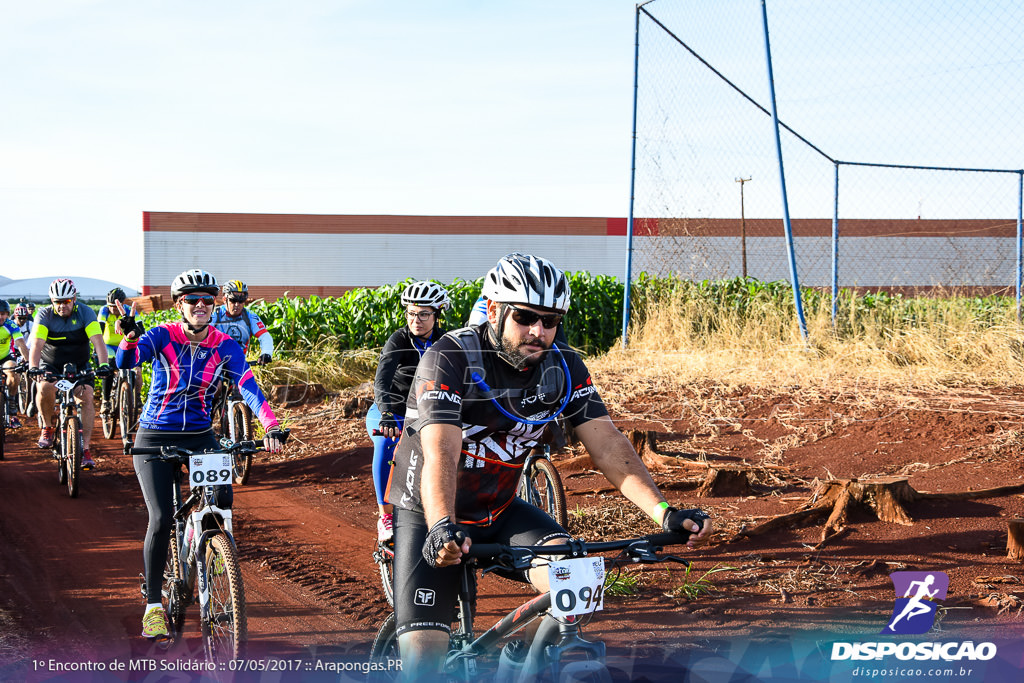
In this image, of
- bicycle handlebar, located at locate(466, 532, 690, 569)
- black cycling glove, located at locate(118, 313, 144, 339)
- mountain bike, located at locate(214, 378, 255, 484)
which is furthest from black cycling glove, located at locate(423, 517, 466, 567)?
mountain bike, located at locate(214, 378, 255, 484)

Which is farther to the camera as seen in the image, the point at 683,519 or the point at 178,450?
Result: the point at 178,450

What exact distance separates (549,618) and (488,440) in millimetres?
800

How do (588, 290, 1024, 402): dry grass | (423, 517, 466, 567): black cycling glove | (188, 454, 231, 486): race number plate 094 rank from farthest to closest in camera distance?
(588, 290, 1024, 402): dry grass < (188, 454, 231, 486): race number plate 094 < (423, 517, 466, 567): black cycling glove

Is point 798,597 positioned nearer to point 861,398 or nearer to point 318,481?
point 861,398

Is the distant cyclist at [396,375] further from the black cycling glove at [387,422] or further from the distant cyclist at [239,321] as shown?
the distant cyclist at [239,321]

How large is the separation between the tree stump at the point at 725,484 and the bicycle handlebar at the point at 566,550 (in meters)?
4.84

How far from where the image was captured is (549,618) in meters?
3.02

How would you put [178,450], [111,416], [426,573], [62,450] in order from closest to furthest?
[426,573]
[178,450]
[62,450]
[111,416]

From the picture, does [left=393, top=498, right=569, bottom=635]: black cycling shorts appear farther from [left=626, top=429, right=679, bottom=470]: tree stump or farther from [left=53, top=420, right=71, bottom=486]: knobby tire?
[left=53, top=420, right=71, bottom=486]: knobby tire

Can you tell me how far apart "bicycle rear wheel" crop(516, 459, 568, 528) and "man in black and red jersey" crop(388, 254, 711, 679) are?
2.74 metres

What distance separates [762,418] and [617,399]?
2.32 meters

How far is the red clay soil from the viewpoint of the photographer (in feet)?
17.1

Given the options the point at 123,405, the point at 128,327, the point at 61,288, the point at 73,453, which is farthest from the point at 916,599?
the point at 123,405

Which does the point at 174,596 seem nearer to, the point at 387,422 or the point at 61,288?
the point at 387,422
